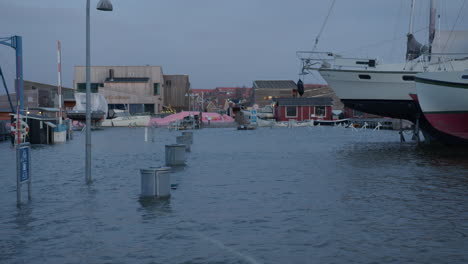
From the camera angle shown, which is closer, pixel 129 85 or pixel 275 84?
pixel 129 85

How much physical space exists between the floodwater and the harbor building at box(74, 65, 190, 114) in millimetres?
69483

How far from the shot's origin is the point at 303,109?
278ft

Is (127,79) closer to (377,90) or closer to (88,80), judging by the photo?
(377,90)

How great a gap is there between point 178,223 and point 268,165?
36.5 ft

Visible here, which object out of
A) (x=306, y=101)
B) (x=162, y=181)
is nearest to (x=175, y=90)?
(x=306, y=101)

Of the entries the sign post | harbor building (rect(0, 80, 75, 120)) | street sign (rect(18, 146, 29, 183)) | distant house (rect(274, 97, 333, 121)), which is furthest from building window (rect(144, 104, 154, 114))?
street sign (rect(18, 146, 29, 183))

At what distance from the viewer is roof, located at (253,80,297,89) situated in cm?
11244

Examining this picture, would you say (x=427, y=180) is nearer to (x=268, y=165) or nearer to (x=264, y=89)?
(x=268, y=165)

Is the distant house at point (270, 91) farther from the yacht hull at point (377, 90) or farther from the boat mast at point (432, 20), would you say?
the yacht hull at point (377, 90)

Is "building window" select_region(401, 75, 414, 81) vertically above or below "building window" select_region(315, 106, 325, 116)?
above

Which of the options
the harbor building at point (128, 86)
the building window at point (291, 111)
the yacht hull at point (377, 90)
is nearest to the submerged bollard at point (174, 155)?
the yacht hull at point (377, 90)

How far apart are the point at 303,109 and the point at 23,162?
75.4 m

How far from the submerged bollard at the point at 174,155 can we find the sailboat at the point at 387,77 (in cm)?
1771

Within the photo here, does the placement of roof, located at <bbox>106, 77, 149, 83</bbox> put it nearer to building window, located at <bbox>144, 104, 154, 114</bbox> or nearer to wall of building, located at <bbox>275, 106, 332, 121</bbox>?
building window, located at <bbox>144, 104, 154, 114</bbox>
